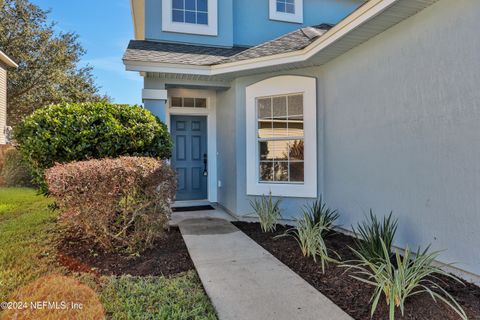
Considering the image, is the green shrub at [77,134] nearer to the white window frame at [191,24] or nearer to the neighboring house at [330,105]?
the neighboring house at [330,105]

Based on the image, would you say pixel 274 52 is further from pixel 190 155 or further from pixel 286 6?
pixel 286 6

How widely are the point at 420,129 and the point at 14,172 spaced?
13042 millimetres

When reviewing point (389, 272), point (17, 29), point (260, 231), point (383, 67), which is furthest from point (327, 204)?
point (17, 29)

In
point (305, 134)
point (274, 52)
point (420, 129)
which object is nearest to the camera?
point (420, 129)

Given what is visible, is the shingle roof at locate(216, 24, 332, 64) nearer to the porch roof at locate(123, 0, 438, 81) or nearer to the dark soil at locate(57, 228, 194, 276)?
the porch roof at locate(123, 0, 438, 81)

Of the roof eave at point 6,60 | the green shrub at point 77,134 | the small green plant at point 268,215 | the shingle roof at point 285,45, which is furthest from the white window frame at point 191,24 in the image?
the roof eave at point 6,60

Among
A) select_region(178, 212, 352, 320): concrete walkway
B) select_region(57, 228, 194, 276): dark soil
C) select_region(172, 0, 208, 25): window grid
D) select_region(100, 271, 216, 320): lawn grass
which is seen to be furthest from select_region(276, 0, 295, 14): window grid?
select_region(100, 271, 216, 320): lawn grass

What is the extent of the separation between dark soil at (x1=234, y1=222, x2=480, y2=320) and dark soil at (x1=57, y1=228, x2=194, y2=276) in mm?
1303

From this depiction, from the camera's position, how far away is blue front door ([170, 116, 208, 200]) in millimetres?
7863

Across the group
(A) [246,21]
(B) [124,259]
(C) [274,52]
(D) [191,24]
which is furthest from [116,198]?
(A) [246,21]

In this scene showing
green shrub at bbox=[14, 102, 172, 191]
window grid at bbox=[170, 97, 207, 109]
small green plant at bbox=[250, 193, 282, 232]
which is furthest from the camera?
window grid at bbox=[170, 97, 207, 109]

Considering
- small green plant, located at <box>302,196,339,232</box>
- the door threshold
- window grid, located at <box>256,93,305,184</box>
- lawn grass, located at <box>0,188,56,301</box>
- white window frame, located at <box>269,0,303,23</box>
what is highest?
white window frame, located at <box>269,0,303,23</box>

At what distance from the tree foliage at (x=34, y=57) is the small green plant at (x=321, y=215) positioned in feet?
58.1

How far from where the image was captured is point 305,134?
19.3 feet
